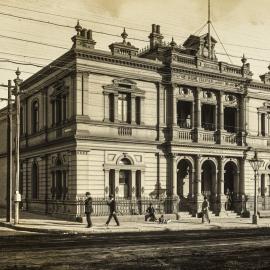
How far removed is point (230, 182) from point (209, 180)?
1.88m

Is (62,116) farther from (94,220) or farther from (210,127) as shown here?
(210,127)

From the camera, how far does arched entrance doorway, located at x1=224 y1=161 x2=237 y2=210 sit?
33594 mm

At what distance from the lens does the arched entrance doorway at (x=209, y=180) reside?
3278cm

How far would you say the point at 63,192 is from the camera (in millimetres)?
29734

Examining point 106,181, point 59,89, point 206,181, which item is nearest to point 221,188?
point 206,181

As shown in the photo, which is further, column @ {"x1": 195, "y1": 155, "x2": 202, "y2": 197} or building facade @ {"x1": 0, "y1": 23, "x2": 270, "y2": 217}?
column @ {"x1": 195, "y1": 155, "x2": 202, "y2": 197}

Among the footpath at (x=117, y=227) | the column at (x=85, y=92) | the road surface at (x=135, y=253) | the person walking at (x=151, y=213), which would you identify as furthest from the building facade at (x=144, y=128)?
the road surface at (x=135, y=253)

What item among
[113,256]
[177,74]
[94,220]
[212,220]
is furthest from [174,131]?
[113,256]

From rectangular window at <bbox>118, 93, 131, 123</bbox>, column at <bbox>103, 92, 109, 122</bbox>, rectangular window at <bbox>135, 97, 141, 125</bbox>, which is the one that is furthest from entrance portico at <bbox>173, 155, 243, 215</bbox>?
column at <bbox>103, 92, 109, 122</bbox>

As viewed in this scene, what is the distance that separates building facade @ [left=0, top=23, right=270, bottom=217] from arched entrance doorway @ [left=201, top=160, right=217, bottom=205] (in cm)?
7

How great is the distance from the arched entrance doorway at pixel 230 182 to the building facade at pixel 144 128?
0.08 m

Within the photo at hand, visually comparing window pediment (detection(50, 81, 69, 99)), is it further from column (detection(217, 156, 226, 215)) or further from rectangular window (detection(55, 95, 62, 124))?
column (detection(217, 156, 226, 215))

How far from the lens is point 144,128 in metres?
30.4

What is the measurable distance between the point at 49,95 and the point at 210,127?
1067 centimetres
